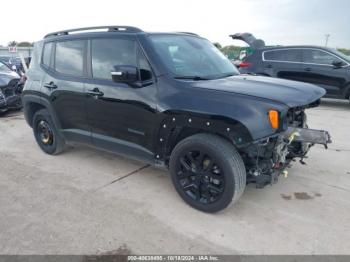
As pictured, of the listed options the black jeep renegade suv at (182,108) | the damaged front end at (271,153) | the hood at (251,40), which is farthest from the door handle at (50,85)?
the hood at (251,40)

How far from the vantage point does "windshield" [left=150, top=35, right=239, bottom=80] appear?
3.62 m

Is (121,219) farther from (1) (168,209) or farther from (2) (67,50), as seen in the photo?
(2) (67,50)

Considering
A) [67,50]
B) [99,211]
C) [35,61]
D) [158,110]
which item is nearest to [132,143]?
[158,110]

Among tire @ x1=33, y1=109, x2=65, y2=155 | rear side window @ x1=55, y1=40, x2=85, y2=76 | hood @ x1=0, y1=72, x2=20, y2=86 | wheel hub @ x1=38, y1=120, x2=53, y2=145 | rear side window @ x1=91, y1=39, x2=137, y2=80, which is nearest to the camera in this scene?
rear side window @ x1=91, y1=39, x2=137, y2=80

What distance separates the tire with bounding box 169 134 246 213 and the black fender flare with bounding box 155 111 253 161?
4.8 inches

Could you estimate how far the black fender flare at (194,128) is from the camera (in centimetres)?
296

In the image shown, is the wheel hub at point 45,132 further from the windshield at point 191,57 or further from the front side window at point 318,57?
the front side window at point 318,57

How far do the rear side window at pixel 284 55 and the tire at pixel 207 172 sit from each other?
7499 millimetres

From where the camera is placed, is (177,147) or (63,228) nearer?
(63,228)

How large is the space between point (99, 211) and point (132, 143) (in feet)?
2.91

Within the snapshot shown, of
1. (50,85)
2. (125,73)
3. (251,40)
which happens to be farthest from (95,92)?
(251,40)

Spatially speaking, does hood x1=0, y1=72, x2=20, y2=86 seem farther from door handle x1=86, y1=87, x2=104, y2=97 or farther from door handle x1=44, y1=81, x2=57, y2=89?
door handle x1=86, y1=87, x2=104, y2=97

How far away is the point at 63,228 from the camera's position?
314 centimetres

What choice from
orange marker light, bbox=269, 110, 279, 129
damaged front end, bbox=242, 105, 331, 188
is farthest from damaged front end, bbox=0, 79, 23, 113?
orange marker light, bbox=269, 110, 279, 129
